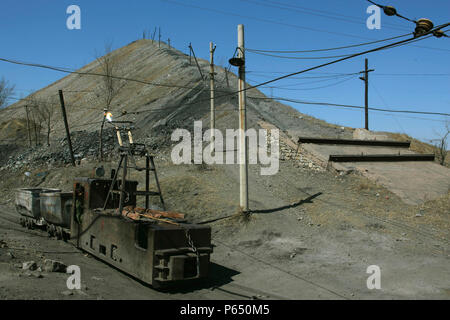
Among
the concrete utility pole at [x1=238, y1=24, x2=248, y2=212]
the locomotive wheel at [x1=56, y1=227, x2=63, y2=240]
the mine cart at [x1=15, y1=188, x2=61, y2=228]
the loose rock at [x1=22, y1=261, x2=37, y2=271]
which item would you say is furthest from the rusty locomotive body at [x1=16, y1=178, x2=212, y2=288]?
the concrete utility pole at [x1=238, y1=24, x2=248, y2=212]

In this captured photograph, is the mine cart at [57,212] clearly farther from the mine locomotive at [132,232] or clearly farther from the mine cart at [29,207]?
the mine cart at [29,207]

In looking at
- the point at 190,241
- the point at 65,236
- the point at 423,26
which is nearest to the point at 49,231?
the point at 65,236

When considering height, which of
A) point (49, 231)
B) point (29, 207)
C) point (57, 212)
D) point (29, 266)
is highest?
point (57, 212)

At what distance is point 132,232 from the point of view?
9.05 meters

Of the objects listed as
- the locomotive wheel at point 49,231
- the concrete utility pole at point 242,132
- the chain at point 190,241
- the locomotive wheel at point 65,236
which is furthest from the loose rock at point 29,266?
the concrete utility pole at point 242,132

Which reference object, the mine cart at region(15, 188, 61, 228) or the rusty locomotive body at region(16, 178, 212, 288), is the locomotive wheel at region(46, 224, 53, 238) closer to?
the mine cart at region(15, 188, 61, 228)

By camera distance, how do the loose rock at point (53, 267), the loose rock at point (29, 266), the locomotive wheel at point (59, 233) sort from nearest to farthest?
the loose rock at point (29, 266), the loose rock at point (53, 267), the locomotive wheel at point (59, 233)

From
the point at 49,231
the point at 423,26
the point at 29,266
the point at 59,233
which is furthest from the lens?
the point at 49,231

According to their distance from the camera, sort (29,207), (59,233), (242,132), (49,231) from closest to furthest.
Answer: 1. (242,132)
2. (59,233)
3. (49,231)
4. (29,207)

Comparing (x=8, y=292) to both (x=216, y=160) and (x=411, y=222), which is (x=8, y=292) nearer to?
(x=411, y=222)

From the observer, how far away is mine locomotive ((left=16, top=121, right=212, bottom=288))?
27.9ft

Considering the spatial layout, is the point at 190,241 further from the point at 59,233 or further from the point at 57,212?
the point at 59,233

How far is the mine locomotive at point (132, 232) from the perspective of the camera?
849cm

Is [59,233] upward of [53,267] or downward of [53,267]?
downward
